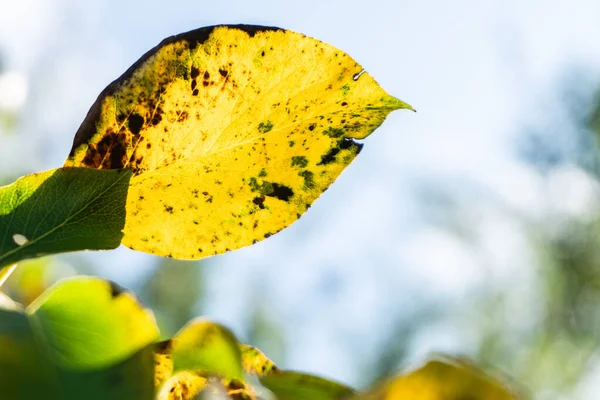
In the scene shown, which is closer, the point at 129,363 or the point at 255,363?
the point at 129,363

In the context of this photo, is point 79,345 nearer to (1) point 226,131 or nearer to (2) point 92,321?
(2) point 92,321

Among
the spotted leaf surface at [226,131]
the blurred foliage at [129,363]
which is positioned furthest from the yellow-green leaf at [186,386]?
the spotted leaf surface at [226,131]

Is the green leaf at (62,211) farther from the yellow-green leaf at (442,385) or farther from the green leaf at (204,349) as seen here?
the yellow-green leaf at (442,385)

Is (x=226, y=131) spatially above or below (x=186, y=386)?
above

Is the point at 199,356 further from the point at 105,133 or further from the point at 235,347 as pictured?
the point at 105,133

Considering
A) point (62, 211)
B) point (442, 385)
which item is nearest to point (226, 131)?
point (62, 211)

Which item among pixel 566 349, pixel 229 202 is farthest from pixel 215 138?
pixel 566 349
